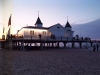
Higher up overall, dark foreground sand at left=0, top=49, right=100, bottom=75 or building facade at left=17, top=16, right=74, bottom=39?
building facade at left=17, top=16, right=74, bottom=39

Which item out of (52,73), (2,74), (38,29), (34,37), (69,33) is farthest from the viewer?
(69,33)

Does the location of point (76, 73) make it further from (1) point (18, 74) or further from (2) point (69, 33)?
(2) point (69, 33)

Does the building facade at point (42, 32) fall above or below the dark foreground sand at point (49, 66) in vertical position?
above

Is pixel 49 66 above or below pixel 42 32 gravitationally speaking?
below

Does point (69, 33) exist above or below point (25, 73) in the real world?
above

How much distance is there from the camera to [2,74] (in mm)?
10742

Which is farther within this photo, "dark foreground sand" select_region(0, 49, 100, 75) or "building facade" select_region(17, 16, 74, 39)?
"building facade" select_region(17, 16, 74, 39)

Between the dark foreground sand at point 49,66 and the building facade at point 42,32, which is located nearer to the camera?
the dark foreground sand at point 49,66

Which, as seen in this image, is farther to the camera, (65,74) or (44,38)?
(44,38)

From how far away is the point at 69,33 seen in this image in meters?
44.8

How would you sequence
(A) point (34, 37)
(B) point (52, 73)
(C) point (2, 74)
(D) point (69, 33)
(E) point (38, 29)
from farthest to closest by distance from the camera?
1. (D) point (69, 33)
2. (E) point (38, 29)
3. (A) point (34, 37)
4. (B) point (52, 73)
5. (C) point (2, 74)

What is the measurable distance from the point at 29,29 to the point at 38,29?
6.79ft

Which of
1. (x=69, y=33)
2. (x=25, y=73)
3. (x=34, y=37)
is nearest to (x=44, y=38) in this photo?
(x=34, y=37)

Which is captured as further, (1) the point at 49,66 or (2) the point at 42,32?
(2) the point at 42,32
